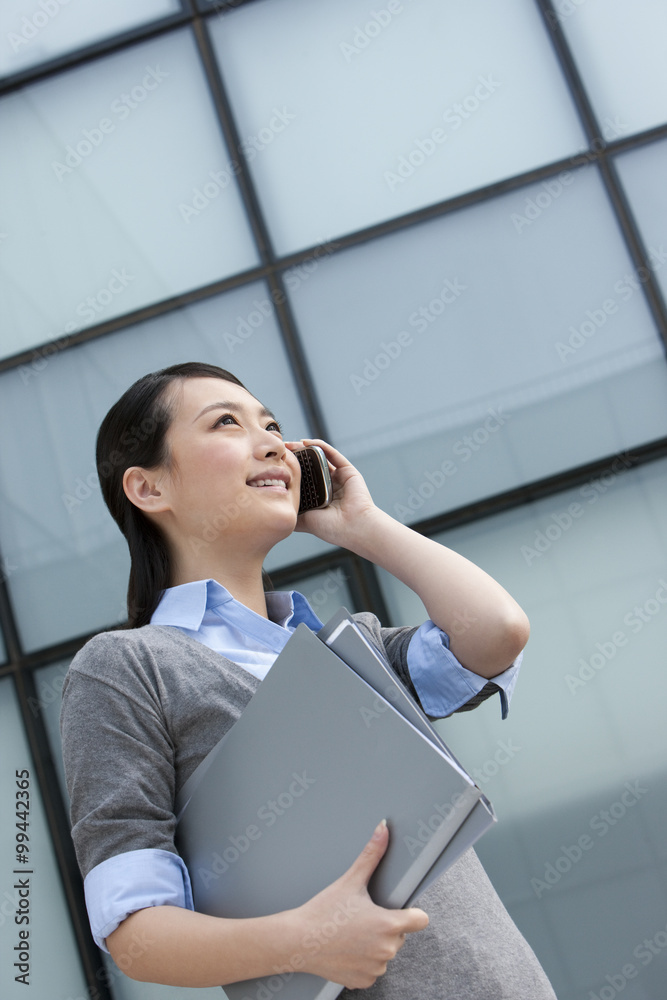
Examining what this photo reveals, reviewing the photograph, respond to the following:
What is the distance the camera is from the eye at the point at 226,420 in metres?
1.24

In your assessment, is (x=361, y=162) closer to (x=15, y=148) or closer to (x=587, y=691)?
(x=15, y=148)

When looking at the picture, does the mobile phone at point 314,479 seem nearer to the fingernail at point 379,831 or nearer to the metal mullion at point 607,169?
the fingernail at point 379,831

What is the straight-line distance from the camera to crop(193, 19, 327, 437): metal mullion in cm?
227

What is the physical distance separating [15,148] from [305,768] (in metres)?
2.64

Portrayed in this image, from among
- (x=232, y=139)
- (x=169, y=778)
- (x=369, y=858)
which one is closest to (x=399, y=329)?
(x=232, y=139)

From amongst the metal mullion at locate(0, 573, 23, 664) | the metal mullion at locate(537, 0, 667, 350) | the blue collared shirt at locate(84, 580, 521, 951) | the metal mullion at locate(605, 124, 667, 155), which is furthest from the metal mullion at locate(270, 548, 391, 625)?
the metal mullion at locate(605, 124, 667, 155)

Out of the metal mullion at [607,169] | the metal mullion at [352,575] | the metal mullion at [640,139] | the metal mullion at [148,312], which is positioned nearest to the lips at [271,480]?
the metal mullion at [352,575]

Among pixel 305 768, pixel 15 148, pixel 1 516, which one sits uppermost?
pixel 15 148

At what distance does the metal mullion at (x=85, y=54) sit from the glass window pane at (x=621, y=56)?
1.39m

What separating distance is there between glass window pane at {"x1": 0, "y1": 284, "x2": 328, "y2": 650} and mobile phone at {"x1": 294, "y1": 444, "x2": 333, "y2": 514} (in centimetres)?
88

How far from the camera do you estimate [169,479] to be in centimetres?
122

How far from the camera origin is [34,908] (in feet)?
6.69

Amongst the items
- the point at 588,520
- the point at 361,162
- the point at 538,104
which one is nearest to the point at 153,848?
the point at 588,520

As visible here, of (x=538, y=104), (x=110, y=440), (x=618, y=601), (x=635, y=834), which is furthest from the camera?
(x=538, y=104)
